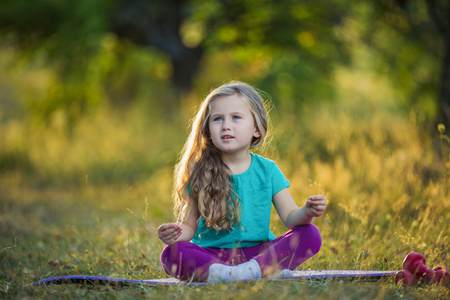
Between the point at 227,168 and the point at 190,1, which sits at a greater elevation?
the point at 190,1

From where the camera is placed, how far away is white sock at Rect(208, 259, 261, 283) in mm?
2625

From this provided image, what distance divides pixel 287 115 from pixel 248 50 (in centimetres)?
286

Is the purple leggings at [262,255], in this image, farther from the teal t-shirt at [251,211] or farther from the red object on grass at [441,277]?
the red object on grass at [441,277]

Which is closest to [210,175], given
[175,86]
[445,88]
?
[445,88]

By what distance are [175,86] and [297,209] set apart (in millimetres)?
8139

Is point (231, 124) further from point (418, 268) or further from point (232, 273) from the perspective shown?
point (418, 268)

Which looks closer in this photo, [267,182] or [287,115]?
[267,182]

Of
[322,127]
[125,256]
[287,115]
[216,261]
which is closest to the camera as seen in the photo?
[216,261]

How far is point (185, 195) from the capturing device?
9.59ft

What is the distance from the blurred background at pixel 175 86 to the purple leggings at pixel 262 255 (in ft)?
8.03

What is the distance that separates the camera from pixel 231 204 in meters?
2.85

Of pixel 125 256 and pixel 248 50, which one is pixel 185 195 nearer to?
pixel 125 256

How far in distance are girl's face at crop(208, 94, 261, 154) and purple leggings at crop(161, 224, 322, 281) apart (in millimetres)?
591

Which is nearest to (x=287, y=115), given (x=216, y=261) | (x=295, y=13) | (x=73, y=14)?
(x=295, y=13)
